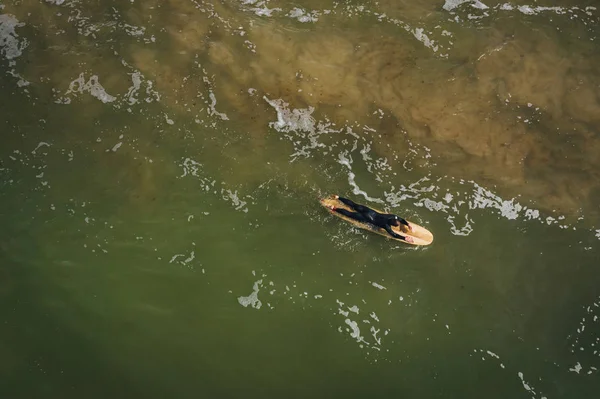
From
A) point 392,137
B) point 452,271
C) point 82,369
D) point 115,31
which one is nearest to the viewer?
point 82,369

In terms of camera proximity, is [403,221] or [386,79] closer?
[403,221]

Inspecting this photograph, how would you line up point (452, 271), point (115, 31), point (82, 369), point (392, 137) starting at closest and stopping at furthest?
point (82, 369) → point (452, 271) → point (392, 137) → point (115, 31)

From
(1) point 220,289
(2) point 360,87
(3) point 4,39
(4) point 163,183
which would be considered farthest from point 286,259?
(3) point 4,39

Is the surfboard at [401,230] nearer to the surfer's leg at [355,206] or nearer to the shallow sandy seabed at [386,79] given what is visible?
the surfer's leg at [355,206]

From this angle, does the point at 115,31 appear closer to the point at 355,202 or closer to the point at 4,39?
the point at 4,39

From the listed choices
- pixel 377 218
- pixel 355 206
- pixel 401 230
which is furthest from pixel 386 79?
pixel 401 230

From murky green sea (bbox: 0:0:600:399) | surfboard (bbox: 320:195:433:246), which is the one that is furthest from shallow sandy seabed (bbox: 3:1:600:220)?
surfboard (bbox: 320:195:433:246)

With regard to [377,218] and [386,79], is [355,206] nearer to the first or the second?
[377,218]

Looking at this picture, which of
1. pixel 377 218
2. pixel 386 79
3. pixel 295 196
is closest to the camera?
pixel 377 218
